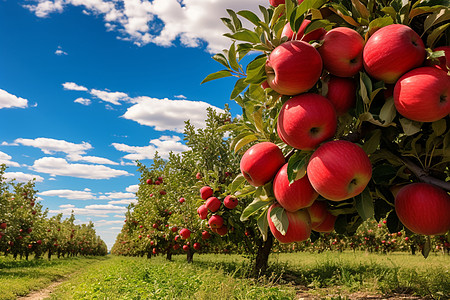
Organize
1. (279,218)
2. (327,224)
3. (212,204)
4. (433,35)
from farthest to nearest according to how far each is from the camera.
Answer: (212,204), (327,224), (279,218), (433,35)

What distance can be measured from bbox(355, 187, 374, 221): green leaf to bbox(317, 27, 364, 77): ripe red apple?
1.86 feet

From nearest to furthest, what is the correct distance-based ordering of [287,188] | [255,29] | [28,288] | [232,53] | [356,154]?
[356,154] → [287,188] → [255,29] → [232,53] → [28,288]

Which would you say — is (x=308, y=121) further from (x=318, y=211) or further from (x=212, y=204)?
(x=212, y=204)

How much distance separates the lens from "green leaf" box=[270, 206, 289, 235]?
5.10 feet

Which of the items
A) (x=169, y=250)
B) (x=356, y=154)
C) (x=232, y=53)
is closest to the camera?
(x=356, y=154)

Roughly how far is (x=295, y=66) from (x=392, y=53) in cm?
40

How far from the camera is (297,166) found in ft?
4.70

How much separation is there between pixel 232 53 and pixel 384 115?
2.80 feet

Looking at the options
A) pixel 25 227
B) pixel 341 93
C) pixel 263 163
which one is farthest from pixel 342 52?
pixel 25 227

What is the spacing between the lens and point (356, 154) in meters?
1.31

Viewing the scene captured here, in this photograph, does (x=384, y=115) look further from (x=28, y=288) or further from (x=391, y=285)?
(x=28, y=288)

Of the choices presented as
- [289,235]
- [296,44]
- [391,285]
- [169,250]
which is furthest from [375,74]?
[169,250]

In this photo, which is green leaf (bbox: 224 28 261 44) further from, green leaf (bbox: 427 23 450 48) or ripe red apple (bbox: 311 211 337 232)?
ripe red apple (bbox: 311 211 337 232)

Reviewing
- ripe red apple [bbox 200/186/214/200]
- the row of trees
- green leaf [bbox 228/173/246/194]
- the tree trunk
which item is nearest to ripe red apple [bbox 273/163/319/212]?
green leaf [bbox 228/173/246/194]
